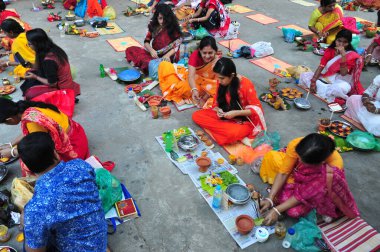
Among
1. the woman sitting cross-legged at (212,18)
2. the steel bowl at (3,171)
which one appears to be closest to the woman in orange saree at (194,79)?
the steel bowl at (3,171)

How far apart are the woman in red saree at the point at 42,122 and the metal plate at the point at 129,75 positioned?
6.60ft

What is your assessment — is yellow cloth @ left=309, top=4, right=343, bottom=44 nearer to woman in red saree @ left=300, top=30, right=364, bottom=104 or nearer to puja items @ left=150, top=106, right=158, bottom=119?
woman in red saree @ left=300, top=30, right=364, bottom=104

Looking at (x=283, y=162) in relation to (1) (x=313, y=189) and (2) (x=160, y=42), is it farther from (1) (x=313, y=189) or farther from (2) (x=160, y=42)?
(2) (x=160, y=42)

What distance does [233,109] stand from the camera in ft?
12.4

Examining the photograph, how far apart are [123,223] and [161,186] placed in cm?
60

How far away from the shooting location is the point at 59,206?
1.74 meters

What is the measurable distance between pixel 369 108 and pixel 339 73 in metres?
0.96

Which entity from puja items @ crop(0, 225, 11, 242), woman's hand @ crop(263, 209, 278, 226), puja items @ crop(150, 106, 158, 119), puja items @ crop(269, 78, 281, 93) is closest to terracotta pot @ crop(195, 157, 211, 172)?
woman's hand @ crop(263, 209, 278, 226)

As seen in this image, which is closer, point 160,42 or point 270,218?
point 270,218

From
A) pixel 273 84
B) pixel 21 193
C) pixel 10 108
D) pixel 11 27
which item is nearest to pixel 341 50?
pixel 273 84

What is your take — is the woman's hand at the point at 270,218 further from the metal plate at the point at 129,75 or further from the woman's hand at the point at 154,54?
the woman's hand at the point at 154,54

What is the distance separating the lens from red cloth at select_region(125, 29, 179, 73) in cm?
528

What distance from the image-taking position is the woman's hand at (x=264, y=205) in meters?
2.74

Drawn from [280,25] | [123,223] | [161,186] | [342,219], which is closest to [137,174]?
[161,186]
